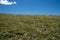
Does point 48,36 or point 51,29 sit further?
point 51,29

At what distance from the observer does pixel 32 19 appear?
175 inches

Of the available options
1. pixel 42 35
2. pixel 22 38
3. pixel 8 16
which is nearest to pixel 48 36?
pixel 42 35

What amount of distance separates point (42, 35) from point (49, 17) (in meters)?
1.20

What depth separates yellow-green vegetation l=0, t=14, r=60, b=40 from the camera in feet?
11.8

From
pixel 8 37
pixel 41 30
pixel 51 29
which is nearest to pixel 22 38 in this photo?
pixel 8 37

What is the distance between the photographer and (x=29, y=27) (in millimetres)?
3977

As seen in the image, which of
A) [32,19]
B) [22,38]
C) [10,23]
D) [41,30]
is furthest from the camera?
[32,19]

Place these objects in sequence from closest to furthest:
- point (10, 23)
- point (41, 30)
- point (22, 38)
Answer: point (22, 38) < point (41, 30) < point (10, 23)

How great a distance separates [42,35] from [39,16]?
1155mm

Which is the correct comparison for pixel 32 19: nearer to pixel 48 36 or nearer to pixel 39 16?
pixel 39 16

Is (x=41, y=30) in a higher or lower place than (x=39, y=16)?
lower

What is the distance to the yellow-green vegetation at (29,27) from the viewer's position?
3604 millimetres

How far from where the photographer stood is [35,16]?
4.62 meters

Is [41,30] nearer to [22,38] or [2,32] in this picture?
[22,38]
